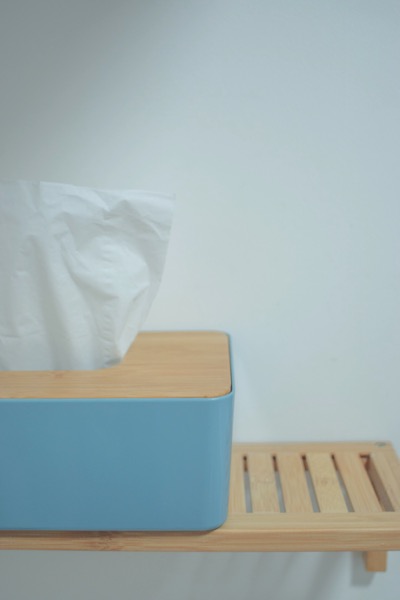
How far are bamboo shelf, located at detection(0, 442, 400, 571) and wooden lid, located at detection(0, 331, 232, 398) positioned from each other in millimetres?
132

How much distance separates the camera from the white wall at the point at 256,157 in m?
0.61

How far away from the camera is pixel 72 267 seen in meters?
0.53

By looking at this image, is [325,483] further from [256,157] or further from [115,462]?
[256,157]

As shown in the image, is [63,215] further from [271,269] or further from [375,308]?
[375,308]

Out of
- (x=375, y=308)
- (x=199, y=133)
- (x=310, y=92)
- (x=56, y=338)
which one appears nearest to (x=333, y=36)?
(x=310, y=92)

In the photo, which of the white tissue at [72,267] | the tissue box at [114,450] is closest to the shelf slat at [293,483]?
the tissue box at [114,450]

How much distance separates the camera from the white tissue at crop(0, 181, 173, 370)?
0.52 meters

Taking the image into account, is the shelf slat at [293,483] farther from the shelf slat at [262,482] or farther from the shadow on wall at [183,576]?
Result: the shadow on wall at [183,576]

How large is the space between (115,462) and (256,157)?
337 mm

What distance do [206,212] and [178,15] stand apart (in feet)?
0.65

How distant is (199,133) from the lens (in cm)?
64

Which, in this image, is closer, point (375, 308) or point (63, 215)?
point (63, 215)

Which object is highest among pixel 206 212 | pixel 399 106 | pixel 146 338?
pixel 399 106

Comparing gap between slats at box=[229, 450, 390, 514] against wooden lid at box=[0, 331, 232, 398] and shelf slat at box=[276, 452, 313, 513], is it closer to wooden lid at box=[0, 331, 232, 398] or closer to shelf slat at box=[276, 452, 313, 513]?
shelf slat at box=[276, 452, 313, 513]
